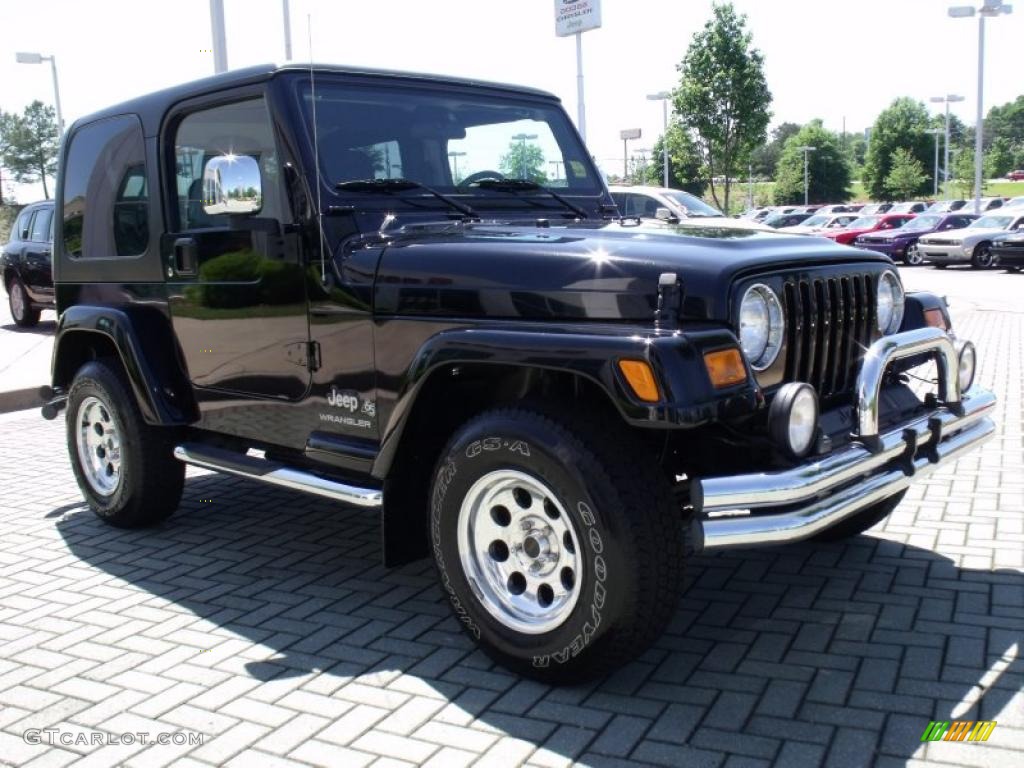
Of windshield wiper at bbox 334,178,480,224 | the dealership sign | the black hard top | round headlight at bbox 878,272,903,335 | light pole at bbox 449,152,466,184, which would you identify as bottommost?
round headlight at bbox 878,272,903,335

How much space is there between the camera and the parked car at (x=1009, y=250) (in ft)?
71.7

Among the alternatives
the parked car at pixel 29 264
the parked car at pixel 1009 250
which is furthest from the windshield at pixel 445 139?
the parked car at pixel 1009 250

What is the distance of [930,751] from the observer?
281cm

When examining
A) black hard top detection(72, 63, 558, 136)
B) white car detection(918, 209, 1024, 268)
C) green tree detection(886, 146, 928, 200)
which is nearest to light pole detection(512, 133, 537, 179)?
black hard top detection(72, 63, 558, 136)

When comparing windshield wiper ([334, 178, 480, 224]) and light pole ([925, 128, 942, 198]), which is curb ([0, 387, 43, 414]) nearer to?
windshield wiper ([334, 178, 480, 224])

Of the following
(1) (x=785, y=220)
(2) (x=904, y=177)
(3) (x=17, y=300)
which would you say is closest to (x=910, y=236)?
(1) (x=785, y=220)

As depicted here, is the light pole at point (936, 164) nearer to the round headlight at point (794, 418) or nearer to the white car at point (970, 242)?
the white car at point (970, 242)

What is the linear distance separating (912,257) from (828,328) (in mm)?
24777

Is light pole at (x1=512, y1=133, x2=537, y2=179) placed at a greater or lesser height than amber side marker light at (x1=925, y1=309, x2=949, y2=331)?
greater

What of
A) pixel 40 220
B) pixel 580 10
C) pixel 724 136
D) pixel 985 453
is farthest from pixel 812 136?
pixel 985 453

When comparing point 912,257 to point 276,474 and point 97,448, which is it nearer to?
point 97,448

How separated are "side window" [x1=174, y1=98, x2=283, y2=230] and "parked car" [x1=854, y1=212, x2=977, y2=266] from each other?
23.3m

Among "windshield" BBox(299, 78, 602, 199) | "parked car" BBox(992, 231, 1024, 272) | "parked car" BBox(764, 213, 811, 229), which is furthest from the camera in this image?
"parked car" BBox(764, 213, 811, 229)

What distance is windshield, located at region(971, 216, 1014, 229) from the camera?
24.3 metres
